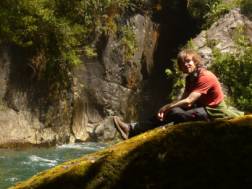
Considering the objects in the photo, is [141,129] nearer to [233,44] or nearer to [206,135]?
[206,135]

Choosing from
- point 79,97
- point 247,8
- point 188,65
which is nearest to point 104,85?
point 79,97

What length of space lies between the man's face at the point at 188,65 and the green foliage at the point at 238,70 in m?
11.4

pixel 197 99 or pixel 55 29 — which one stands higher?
pixel 55 29

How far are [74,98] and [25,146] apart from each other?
277cm

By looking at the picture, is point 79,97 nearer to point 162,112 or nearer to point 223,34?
point 223,34

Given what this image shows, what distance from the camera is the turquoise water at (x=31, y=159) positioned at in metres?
10.7

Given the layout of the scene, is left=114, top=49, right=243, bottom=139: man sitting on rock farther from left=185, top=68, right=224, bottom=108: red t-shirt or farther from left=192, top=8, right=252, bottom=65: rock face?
left=192, top=8, right=252, bottom=65: rock face

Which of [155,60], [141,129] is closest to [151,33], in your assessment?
[155,60]

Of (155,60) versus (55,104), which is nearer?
(55,104)

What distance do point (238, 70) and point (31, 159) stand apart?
24.8 ft

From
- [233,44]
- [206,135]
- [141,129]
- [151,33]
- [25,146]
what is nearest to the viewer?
[206,135]

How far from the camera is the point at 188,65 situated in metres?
5.70

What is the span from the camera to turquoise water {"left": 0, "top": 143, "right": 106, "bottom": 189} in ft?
35.2

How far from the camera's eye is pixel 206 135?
4035 mm
